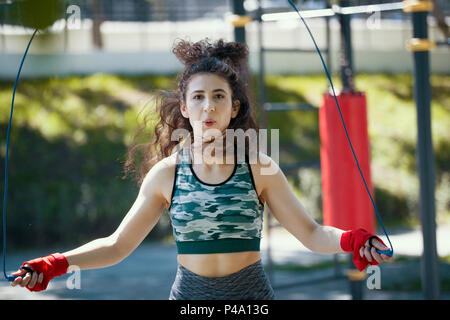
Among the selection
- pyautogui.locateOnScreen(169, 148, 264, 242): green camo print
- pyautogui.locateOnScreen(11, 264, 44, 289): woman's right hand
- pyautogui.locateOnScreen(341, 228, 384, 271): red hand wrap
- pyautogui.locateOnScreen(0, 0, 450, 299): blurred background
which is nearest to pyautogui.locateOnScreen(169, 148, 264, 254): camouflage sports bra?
pyautogui.locateOnScreen(169, 148, 264, 242): green camo print

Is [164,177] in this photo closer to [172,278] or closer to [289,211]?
[289,211]

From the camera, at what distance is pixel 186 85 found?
2074 mm

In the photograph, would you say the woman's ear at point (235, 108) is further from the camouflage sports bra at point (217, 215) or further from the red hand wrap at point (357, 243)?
the red hand wrap at point (357, 243)

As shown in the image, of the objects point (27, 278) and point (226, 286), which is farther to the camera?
point (226, 286)

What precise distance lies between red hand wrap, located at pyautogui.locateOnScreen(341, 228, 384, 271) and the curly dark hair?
528 millimetres

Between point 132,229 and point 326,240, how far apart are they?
2.03ft

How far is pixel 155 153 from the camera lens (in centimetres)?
233

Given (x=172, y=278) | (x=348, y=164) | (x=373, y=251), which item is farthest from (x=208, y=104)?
(x=172, y=278)

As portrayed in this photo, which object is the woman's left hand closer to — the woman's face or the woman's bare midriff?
the woman's bare midriff

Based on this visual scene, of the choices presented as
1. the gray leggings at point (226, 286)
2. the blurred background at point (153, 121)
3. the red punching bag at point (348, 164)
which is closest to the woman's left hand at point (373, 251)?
the gray leggings at point (226, 286)

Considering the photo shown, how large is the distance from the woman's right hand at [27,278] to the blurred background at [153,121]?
2.55 m
